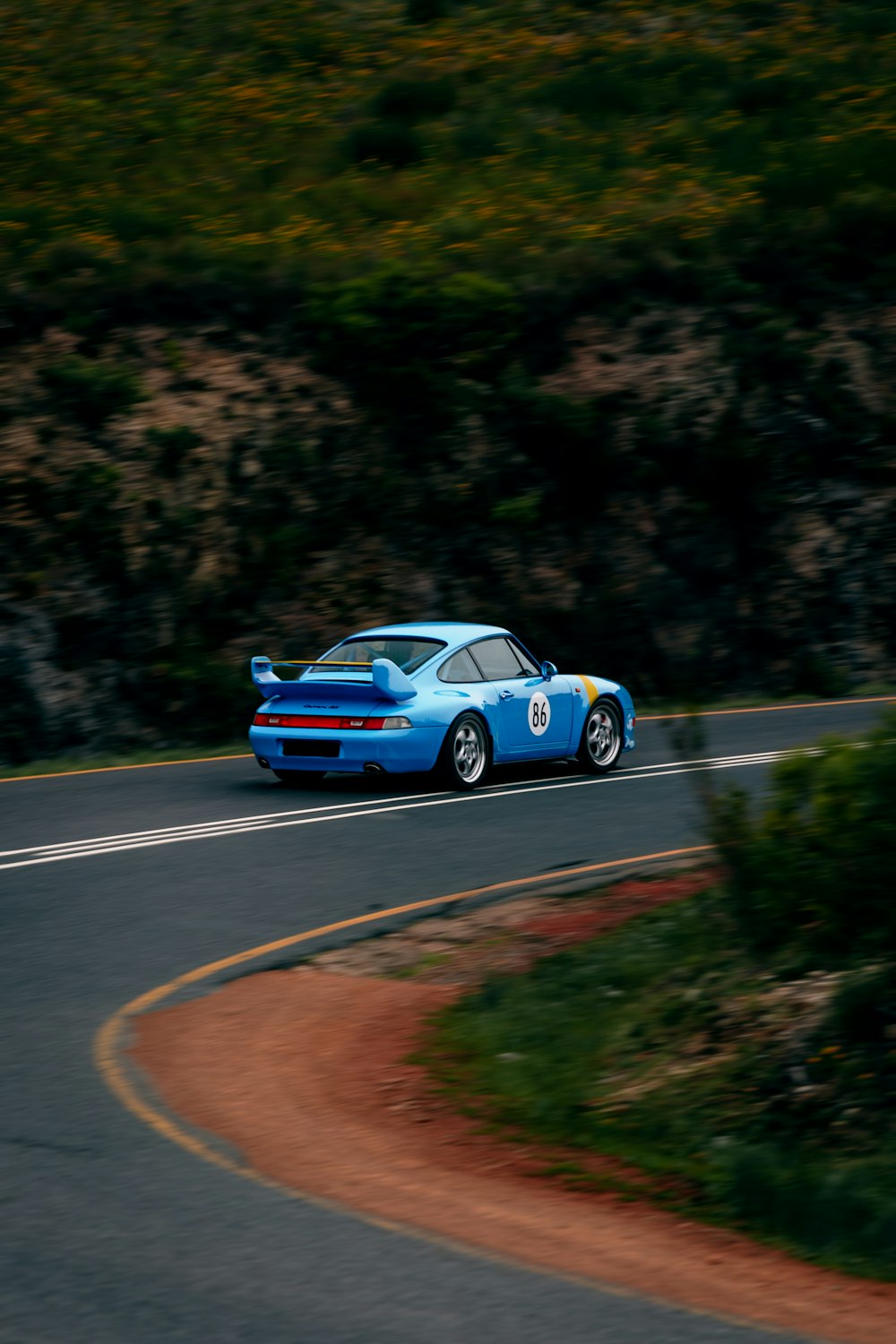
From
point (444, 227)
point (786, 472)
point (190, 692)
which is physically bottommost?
point (190, 692)

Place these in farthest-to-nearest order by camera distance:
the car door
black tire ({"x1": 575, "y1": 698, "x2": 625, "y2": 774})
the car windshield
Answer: black tire ({"x1": 575, "y1": 698, "x2": 625, "y2": 774}) < the car door < the car windshield

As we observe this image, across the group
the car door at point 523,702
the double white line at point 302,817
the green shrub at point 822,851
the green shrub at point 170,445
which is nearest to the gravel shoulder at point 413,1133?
the green shrub at point 822,851

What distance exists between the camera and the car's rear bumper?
15055mm

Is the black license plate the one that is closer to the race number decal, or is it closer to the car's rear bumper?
the car's rear bumper

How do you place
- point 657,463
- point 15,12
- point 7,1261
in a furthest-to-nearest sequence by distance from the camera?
point 15,12 < point 657,463 < point 7,1261

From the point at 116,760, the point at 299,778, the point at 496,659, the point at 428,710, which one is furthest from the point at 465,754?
the point at 116,760

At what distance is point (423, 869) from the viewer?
1179 cm

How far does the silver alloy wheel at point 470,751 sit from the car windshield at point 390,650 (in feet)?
2.28

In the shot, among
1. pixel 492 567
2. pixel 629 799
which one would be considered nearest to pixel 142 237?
pixel 492 567

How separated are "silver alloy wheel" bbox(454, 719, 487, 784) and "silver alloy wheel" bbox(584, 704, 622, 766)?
1.41 metres

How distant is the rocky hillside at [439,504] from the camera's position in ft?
73.9

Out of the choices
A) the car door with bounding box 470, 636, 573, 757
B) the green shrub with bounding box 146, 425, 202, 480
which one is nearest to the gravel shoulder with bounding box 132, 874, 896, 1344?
the car door with bounding box 470, 636, 573, 757

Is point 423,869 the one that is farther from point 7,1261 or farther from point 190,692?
point 190,692

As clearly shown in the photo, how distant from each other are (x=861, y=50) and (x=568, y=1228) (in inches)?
1570
